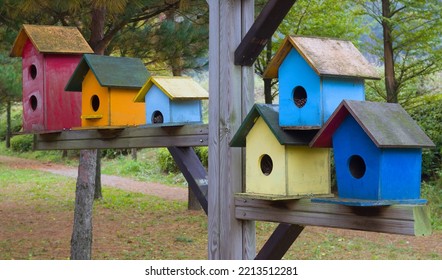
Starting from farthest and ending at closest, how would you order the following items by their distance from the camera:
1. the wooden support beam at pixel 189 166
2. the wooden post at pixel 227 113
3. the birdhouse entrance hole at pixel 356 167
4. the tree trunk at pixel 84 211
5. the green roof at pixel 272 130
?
the tree trunk at pixel 84 211 < the wooden support beam at pixel 189 166 < the wooden post at pixel 227 113 < the green roof at pixel 272 130 < the birdhouse entrance hole at pixel 356 167

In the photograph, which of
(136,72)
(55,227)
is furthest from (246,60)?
(55,227)

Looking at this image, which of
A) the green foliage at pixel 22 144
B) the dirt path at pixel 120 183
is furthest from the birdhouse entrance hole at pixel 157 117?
the green foliage at pixel 22 144

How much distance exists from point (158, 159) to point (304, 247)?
11.3m

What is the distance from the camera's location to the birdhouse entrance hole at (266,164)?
3234mm

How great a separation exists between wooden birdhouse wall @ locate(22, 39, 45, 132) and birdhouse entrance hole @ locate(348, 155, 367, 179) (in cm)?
260

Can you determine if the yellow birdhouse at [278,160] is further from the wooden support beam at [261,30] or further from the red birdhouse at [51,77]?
the red birdhouse at [51,77]

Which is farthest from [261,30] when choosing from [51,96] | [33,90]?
[33,90]

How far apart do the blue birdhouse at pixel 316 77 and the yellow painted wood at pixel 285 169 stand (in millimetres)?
127

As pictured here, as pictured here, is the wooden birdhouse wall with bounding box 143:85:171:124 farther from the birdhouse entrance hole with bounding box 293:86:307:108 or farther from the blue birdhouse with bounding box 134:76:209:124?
the birdhouse entrance hole with bounding box 293:86:307:108

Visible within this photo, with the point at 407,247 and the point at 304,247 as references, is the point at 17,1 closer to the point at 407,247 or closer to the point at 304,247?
the point at 304,247

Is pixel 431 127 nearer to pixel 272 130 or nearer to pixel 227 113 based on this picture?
pixel 227 113

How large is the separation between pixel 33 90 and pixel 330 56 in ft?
8.67

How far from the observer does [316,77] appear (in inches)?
117

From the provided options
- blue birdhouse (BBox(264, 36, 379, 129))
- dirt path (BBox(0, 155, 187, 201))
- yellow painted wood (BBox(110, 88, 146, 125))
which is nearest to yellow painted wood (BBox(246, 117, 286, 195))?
blue birdhouse (BBox(264, 36, 379, 129))
